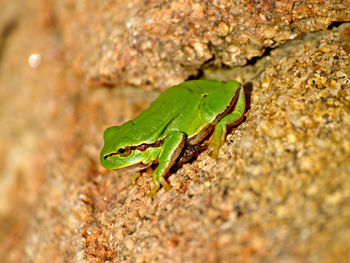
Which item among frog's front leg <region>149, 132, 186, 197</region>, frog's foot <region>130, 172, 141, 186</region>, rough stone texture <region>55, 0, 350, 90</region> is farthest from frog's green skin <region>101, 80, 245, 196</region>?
rough stone texture <region>55, 0, 350, 90</region>

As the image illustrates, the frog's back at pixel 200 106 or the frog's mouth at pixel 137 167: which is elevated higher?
the frog's back at pixel 200 106

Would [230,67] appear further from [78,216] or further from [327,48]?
[78,216]

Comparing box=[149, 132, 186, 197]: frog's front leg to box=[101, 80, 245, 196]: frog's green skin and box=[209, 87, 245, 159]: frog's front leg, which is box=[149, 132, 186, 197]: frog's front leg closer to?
box=[101, 80, 245, 196]: frog's green skin

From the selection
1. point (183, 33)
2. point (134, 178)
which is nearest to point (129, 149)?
point (134, 178)

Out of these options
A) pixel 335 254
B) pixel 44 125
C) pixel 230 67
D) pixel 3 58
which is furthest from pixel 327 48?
pixel 3 58

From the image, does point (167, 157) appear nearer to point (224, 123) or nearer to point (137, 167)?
point (137, 167)

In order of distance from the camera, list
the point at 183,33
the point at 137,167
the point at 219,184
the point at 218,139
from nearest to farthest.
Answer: the point at 219,184, the point at 218,139, the point at 137,167, the point at 183,33

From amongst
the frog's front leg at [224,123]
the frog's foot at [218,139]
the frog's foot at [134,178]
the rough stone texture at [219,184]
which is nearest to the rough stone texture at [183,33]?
the rough stone texture at [219,184]

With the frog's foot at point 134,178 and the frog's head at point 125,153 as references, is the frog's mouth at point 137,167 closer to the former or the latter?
the frog's head at point 125,153
